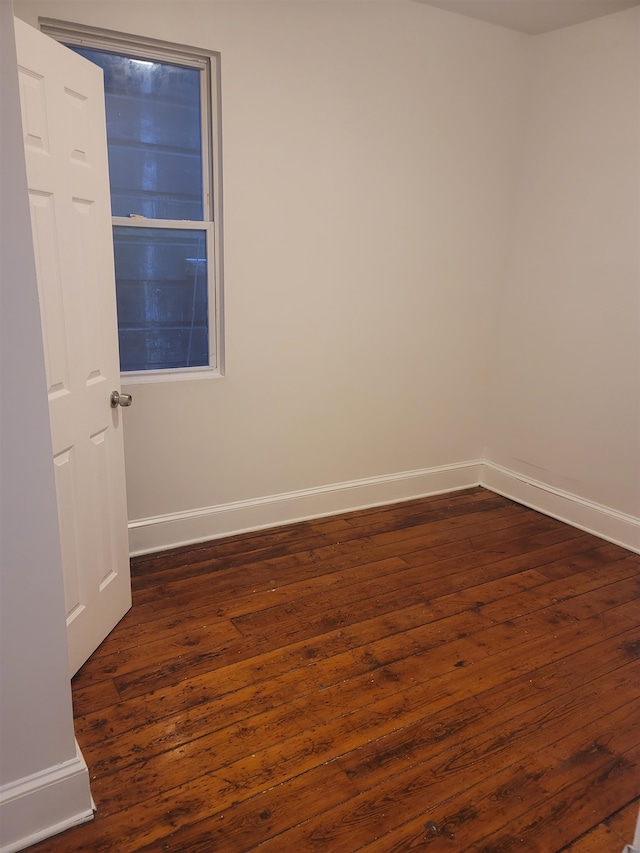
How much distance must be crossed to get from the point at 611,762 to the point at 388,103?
297cm

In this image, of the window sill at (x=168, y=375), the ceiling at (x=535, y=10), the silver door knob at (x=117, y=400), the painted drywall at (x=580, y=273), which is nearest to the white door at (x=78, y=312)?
the silver door knob at (x=117, y=400)

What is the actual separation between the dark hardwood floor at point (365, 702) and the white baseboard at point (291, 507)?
11 cm

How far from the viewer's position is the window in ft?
8.13

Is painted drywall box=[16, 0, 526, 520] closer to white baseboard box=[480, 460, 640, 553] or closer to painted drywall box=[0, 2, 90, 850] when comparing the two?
white baseboard box=[480, 460, 640, 553]

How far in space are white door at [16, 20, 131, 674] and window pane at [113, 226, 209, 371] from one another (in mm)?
550

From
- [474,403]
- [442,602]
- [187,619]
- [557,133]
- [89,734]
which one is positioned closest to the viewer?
[89,734]

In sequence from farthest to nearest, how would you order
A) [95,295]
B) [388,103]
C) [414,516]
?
[414,516], [388,103], [95,295]

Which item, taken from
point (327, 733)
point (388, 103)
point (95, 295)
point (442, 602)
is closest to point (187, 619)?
point (327, 733)

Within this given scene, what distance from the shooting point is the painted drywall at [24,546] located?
1.21 m

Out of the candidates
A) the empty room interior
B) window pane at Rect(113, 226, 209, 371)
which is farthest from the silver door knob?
window pane at Rect(113, 226, 209, 371)

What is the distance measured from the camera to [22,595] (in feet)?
4.50

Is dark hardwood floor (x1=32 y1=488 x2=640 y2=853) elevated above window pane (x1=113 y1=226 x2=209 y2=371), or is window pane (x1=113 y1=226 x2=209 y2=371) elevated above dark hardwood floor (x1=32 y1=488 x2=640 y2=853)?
window pane (x1=113 y1=226 x2=209 y2=371)

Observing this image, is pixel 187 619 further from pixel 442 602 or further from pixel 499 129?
pixel 499 129

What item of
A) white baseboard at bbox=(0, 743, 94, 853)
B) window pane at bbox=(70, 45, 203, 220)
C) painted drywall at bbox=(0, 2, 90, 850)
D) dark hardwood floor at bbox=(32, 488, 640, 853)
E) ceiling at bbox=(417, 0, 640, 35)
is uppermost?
ceiling at bbox=(417, 0, 640, 35)
